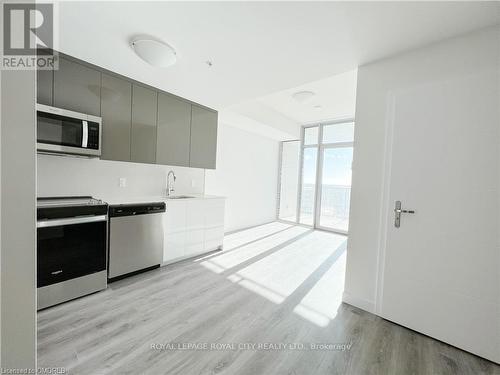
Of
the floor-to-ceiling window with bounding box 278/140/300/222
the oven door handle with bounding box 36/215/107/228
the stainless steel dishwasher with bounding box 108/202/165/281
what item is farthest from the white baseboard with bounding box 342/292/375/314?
the floor-to-ceiling window with bounding box 278/140/300/222

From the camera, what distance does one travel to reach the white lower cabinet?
304 centimetres

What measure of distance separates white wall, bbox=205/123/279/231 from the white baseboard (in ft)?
9.87

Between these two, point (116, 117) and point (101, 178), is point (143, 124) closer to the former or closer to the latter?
point (116, 117)

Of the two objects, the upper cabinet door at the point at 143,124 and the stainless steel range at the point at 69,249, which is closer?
the stainless steel range at the point at 69,249

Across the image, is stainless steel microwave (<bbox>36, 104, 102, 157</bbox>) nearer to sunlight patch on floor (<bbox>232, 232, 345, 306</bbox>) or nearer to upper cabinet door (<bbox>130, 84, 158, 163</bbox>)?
upper cabinet door (<bbox>130, 84, 158, 163</bbox>)

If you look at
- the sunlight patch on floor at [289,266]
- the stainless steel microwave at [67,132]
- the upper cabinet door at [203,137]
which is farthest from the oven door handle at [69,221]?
the sunlight patch on floor at [289,266]

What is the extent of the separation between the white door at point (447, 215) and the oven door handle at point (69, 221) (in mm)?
2925

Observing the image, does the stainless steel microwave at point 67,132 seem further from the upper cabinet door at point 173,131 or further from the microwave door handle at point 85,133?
the upper cabinet door at point 173,131

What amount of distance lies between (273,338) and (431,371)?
111 cm

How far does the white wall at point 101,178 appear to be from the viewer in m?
2.41

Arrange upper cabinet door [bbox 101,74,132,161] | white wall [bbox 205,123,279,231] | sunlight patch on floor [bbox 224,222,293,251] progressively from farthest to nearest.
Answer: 1. white wall [bbox 205,123,279,231]
2. sunlight patch on floor [bbox 224,222,293,251]
3. upper cabinet door [bbox 101,74,132,161]

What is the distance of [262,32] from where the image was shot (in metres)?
1.82

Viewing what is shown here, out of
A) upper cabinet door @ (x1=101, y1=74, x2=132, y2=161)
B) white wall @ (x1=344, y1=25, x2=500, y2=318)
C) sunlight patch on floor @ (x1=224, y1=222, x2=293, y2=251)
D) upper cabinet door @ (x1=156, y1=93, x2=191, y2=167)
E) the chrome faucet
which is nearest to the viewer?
white wall @ (x1=344, y1=25, x2=500, y2=318)

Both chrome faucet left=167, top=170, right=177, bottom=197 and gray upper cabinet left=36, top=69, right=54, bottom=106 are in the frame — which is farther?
chrome faucet left=167, top=170, right=177, bottom=197
